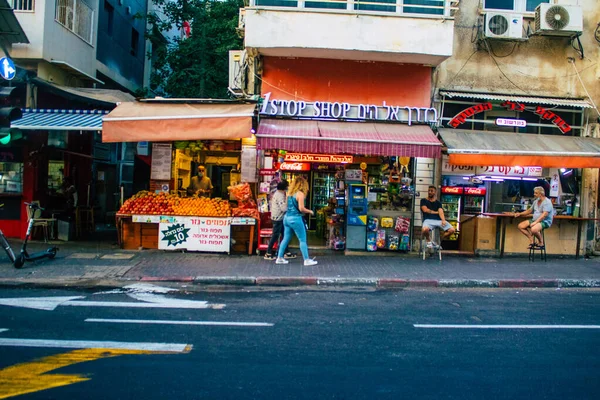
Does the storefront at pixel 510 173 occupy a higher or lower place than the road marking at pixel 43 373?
higher

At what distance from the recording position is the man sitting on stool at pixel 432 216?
1185 cm

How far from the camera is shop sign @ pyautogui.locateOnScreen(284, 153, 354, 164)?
13.9 meters

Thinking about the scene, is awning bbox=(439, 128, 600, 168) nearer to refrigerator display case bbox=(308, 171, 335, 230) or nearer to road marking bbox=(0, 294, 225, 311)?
refrigerator display case bbox=(308, 171, 335, 230)

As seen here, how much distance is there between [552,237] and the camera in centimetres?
1288

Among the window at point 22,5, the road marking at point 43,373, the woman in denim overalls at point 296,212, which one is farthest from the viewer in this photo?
the window at point 22,5

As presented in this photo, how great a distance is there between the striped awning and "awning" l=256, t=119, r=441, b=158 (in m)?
3.81

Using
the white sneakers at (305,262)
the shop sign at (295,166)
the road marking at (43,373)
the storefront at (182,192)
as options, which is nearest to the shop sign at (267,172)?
the storefront at (182,192)

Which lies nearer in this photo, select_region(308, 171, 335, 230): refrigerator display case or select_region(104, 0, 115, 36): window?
select_region(308, 171, 335, 230): refrigerator display case

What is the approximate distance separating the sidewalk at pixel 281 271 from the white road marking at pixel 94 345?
3.39 metres

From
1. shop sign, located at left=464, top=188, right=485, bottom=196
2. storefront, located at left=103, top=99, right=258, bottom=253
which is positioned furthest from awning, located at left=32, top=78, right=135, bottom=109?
shop sign, located at left=464, top=188, right=485, bottom=196

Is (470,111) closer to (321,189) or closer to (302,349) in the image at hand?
(321,189)

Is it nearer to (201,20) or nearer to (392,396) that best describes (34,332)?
(392,396)

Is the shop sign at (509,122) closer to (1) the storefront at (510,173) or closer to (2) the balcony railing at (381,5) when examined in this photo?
(1) the storefront at (510,173)

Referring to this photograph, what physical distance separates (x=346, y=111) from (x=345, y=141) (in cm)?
166
